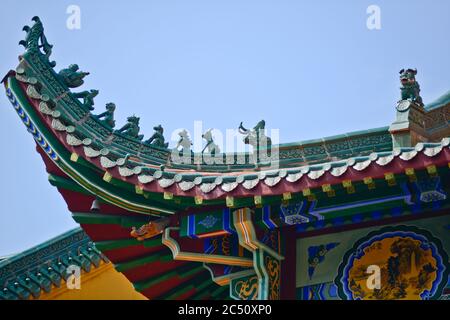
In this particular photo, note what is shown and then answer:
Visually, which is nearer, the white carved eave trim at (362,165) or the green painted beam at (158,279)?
the white carved eave trim at (362,165)

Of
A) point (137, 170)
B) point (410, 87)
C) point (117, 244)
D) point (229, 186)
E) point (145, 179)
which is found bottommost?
point (117, 244)

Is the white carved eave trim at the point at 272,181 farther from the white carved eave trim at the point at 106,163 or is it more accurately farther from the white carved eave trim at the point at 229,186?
the white carved eave trim at the point at 106,163

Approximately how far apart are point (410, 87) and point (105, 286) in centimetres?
685

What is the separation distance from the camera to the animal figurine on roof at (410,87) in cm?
1026

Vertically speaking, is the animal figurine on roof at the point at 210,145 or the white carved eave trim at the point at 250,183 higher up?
the animal figurine on roof at the point at 210,145

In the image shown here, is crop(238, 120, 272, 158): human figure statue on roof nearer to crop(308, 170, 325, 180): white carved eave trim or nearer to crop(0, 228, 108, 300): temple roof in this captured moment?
crop(308, 170, 325, 180): white carved eave trim

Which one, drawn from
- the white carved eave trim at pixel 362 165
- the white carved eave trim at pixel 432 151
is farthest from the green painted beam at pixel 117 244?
the white carved eave trim at pixel 432 151

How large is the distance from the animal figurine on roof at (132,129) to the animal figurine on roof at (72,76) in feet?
2.23

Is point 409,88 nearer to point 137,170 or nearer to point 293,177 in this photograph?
point 293,177

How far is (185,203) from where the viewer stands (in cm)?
998

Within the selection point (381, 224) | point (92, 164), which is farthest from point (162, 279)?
point (381, 224)

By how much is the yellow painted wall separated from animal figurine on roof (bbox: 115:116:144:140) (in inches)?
175

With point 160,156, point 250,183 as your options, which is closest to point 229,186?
point 250,183

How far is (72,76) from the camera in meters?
11.1
